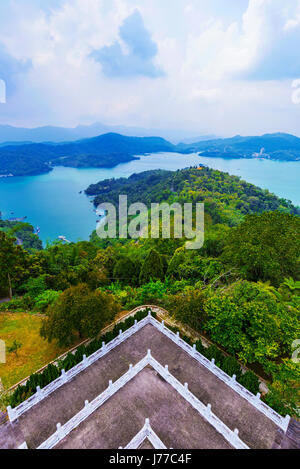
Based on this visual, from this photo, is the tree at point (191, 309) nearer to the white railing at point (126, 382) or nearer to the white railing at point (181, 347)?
the white railing at point (181, 347)

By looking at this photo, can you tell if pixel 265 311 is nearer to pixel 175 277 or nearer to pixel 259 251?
pixel 259 251

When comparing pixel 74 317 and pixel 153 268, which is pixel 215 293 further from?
pixel 153 268

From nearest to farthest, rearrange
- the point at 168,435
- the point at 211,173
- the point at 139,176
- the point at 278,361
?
the point at 168,435, the point at 278,361, the point at 211,173, the point at 139,176

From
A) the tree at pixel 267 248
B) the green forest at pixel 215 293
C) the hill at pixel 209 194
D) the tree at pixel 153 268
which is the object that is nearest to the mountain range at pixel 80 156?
the hill at pixel 209 194

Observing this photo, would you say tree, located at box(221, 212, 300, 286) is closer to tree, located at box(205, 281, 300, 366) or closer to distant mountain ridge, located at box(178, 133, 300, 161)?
tree, located at box(205, 281, 300, 366)
